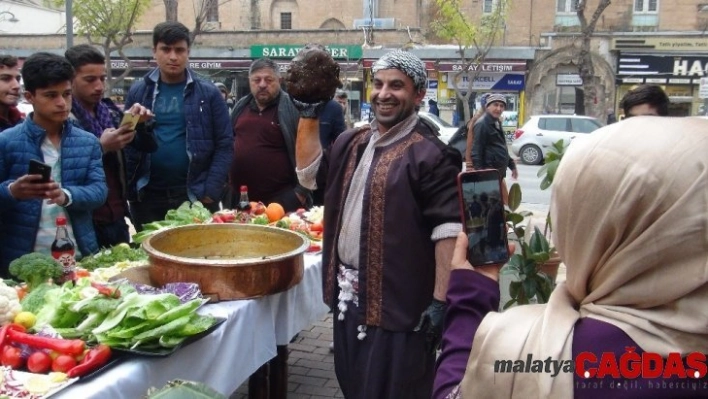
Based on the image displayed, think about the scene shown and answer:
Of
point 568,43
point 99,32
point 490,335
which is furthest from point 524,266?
point 568,43

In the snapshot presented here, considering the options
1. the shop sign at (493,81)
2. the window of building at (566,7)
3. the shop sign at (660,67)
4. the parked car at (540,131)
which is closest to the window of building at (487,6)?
the window of building at (566,7)

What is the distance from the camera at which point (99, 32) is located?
2286cm

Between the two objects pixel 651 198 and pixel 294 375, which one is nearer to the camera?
pixel 651 198

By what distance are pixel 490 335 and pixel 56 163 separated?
2.85 m

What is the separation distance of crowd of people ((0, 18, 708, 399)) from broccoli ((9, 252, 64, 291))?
14.6 inches

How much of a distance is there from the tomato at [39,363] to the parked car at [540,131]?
18.2 m

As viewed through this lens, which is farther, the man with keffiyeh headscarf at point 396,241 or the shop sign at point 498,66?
the shop sign at point 498,66

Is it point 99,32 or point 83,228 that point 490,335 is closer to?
point 83,228

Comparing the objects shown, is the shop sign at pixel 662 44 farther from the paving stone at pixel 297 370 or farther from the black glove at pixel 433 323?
the black glove at pixel 433 323

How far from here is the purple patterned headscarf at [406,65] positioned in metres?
2.66

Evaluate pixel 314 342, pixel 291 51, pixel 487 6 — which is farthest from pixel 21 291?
pixel 487 6

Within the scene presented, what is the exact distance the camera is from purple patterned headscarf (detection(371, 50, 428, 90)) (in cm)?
266

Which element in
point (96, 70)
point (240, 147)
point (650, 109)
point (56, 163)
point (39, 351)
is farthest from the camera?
point (240, 147)

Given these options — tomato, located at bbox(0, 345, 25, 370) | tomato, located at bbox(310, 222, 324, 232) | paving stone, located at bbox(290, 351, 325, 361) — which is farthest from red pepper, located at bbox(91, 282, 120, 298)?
paving stone, located at bbox(290, 351, 325, 361)
